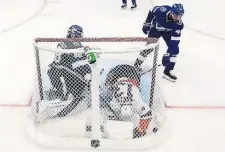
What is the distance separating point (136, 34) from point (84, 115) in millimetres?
2931

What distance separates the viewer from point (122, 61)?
386 centimetres

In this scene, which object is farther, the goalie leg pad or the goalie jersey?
the goalie leg pad

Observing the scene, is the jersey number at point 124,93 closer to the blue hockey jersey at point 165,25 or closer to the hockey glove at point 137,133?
the hockey glove at point 137,133

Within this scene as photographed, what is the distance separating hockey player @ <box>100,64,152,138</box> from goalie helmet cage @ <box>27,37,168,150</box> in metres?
0.06

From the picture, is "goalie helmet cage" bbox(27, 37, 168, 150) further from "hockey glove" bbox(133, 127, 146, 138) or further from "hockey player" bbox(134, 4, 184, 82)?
"hockey player" bbox(134, 4, 184, 82)

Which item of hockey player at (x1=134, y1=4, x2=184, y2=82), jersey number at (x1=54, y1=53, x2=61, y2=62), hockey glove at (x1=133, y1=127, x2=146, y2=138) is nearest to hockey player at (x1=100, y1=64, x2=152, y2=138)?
hockey glove at (x1=133, y1=127, x2=146, y2=138)

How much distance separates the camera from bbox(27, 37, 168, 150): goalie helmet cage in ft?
10.4

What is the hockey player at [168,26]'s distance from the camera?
4044 mm

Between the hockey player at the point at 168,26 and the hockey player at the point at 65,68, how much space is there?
0.81 m

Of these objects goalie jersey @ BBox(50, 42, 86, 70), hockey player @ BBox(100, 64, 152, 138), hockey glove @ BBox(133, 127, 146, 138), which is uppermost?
goalie jersey @ BBox(50, 42, 86, 70)
